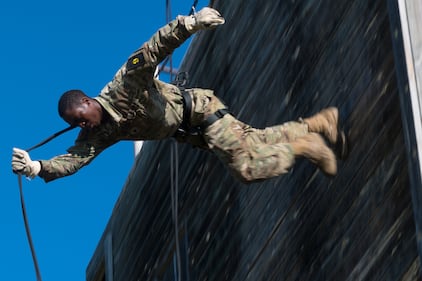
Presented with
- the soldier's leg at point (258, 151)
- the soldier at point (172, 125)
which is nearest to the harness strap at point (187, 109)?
the soldier at point (172, 125)

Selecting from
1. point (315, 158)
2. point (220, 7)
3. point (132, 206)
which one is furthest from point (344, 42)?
point (132, 206)

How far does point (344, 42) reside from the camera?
11156mm

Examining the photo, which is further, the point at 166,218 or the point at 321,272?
the point at 166,218

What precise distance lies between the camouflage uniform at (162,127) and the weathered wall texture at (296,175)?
19.6 inches

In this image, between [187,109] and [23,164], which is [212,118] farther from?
[23,164]

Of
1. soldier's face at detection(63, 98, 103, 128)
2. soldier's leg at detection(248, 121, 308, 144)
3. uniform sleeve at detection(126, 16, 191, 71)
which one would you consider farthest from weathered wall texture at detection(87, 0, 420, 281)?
soldier's face at detection(63, 98, 103, 128)

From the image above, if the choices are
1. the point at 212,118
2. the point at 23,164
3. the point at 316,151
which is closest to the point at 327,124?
the point at 316,151

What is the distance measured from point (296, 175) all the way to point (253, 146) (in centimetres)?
72

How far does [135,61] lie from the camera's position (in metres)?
11.1

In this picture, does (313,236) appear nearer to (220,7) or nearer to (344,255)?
(344,255)

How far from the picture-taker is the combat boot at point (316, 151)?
426 inches

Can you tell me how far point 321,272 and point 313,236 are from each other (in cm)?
40

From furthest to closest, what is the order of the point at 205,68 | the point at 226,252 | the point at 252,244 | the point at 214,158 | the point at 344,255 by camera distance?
the point at 205,68 → the point at 214,158 → the point at 226,252 → the point at 252,244 → the point at 344,255

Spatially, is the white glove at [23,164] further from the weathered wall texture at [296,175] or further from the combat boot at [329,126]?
the combat boot at [329,126]
